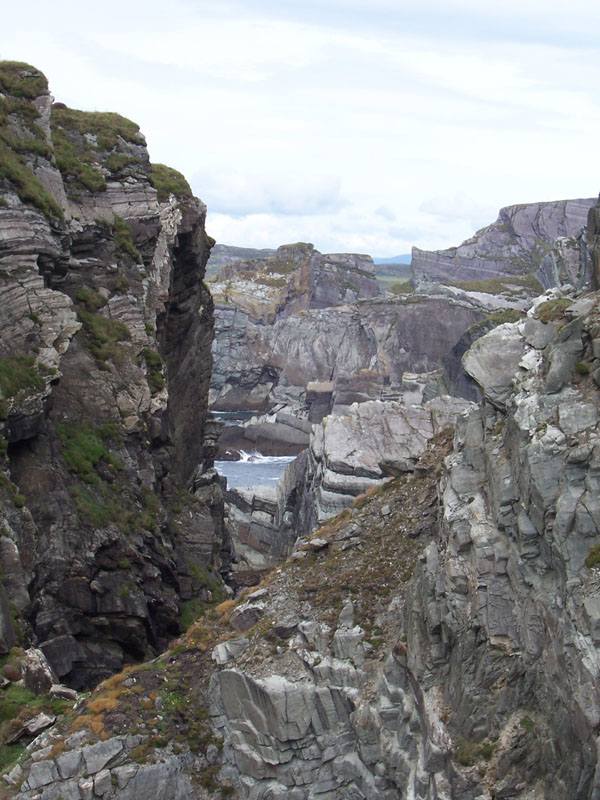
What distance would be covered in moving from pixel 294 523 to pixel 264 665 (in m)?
42.8

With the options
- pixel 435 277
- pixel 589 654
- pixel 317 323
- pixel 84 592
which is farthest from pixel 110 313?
pixel 435 277

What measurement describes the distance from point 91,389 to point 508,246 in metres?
172

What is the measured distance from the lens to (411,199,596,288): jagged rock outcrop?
591ft

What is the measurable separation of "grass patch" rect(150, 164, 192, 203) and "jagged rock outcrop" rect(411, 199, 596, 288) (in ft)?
478

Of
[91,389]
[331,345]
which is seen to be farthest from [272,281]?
[91,389]

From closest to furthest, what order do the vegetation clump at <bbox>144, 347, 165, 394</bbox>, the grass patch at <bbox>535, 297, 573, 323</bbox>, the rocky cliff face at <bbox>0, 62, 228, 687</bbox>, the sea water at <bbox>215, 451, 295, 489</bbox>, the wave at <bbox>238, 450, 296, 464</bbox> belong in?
1. the grass patch at <bbox>535, 297, 573, 323</bbox>
2. the rocky cliff face at <bbox>0, 62, 228, 687</bbox>
3. the vegetation clump at <bbox>144, 347, 165, 394</bbox>
4. the sea water at <bbox>215, 451, 295, 489</bbox>
5. the wave at <bbox>238, 450, 296, 464</bbox>

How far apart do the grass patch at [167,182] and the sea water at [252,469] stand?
4860 centimetres

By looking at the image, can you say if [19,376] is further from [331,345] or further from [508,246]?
[508,246]

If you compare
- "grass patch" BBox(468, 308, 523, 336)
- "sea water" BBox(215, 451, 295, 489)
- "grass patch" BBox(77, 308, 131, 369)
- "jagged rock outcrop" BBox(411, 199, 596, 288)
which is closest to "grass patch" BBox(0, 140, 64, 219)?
"grass patch" BBox(77, 308, 131, 369)

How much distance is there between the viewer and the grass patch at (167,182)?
42812mm

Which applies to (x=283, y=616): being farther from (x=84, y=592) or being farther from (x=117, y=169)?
(x=117, y=169)

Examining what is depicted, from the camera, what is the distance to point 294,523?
64.8 meters

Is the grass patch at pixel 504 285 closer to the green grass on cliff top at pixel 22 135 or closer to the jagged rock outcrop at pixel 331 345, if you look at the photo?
the jagged rock outcrop at pixel 331 345

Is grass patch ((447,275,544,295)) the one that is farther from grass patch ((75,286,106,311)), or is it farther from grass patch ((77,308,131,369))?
grass patch ((77,308,131,369))
